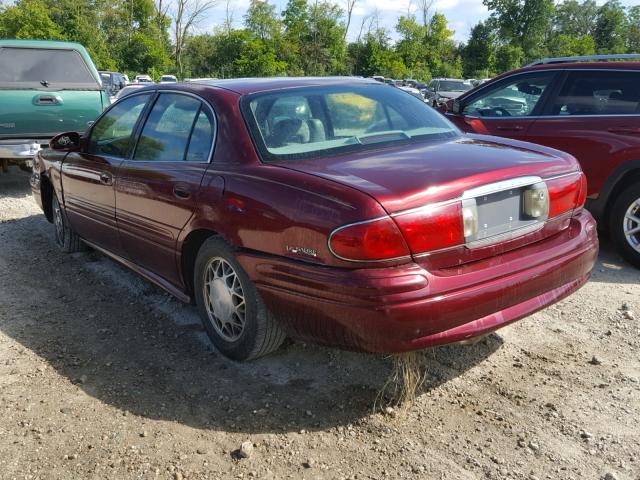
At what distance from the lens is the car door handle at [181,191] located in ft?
11.4

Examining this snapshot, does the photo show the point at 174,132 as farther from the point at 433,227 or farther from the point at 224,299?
the point at 433,227

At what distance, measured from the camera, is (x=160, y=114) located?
4.07 meters

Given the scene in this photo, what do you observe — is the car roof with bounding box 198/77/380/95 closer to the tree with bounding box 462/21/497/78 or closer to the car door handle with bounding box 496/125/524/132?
the car door handle with bounding box 496/125/524/132

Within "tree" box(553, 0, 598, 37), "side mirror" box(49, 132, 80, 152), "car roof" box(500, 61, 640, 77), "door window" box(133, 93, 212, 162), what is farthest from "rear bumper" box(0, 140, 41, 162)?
"tree" box(553, 0, 598, 37)

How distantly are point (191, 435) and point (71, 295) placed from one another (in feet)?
7.28

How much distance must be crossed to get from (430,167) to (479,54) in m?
57.1

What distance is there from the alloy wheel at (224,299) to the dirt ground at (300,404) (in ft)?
0.66

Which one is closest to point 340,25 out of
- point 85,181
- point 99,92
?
point 99,92

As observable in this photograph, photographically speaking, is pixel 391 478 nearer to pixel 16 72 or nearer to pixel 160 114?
pixel 160 114

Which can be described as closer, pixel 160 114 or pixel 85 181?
pixel 160 114

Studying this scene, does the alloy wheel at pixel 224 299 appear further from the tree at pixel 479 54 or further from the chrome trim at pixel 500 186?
the tree at pixel 479 54

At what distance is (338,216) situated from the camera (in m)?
2.64

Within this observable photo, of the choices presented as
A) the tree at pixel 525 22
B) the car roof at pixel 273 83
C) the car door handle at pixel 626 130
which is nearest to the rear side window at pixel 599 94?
the car door handle at pixel 626 130

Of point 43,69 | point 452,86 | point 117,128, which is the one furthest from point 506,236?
point 452,86
